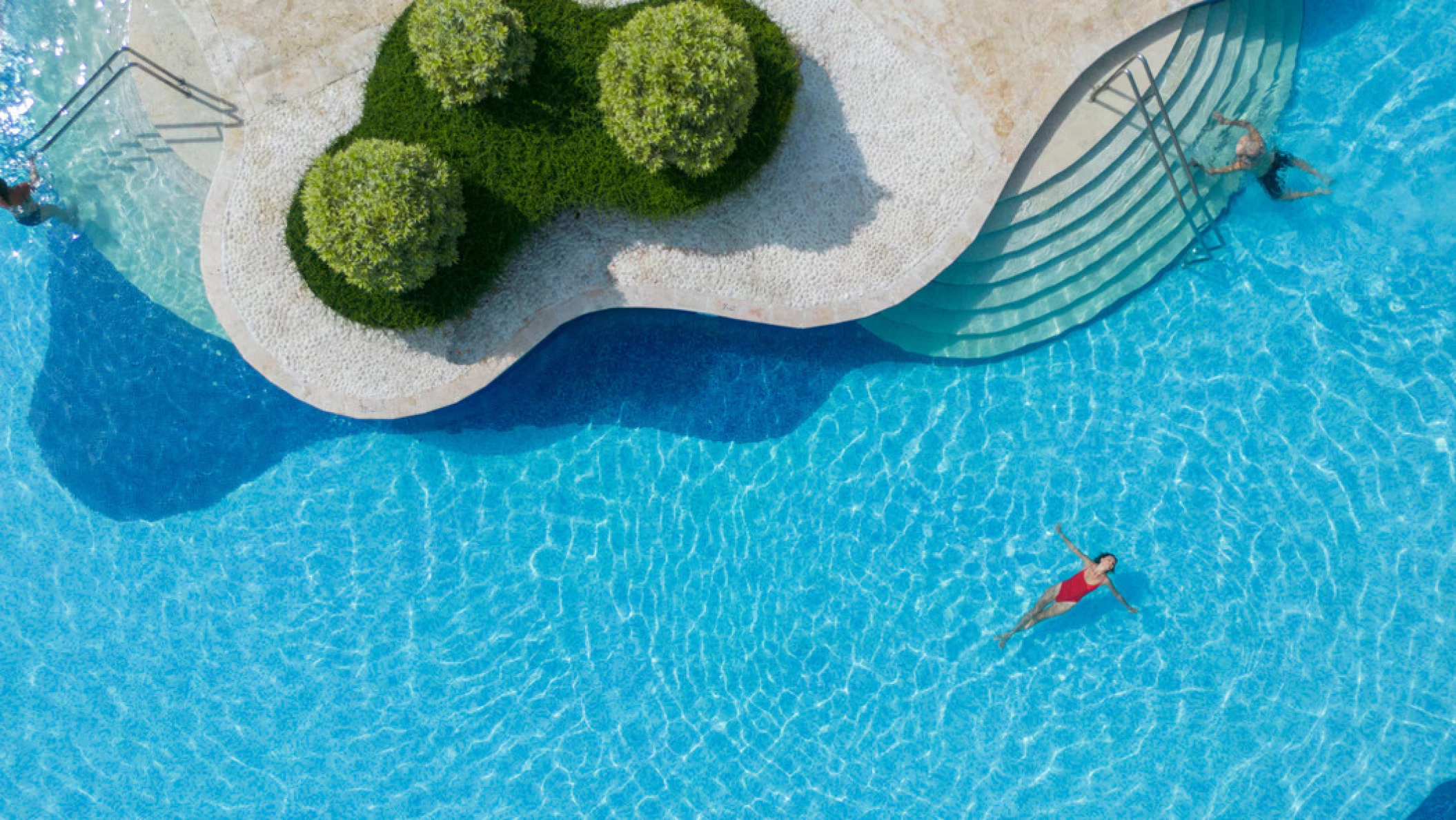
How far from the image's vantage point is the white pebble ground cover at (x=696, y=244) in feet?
45.3

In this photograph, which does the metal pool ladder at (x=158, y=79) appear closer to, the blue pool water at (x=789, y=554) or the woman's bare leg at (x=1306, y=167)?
the blue pool water at (x=789, y=554)

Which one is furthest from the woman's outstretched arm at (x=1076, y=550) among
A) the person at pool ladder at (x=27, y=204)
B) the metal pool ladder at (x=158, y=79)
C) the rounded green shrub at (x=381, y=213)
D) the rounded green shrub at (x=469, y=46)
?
the person at pool ladder at (x=27, y=204)

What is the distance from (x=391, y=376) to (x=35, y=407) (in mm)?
6020

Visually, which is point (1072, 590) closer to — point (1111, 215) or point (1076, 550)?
point (1076, 550)

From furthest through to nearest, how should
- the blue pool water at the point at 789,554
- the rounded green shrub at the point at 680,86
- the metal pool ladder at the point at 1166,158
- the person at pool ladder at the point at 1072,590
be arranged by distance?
the blue pool water at the point at 789,554, the person at pool ladder at the point at 1072,590, the metal pool ladder at the point at 1166,158, the rounded green shrub at the point at 680,86

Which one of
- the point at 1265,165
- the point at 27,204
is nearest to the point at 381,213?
the point at 27,204

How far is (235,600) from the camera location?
14.9 metres

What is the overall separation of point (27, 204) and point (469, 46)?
26.0ft

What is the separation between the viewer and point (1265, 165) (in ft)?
47.0

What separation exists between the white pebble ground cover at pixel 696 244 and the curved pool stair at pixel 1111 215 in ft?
3.09

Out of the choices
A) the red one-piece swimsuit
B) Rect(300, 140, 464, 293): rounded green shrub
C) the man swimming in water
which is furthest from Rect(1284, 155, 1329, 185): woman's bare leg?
Rect(300, 140, 464, 293): rounded green shrub

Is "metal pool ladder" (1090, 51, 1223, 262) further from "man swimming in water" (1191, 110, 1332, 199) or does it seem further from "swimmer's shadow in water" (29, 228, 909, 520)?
"swimmer's shadow in water" (29, 228, 909, 520)

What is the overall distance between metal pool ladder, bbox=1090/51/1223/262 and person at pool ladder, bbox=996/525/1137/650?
4810 millimetres

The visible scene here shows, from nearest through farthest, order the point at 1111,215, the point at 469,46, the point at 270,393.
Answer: the point at 469,46 < the point at 1111,215 < the point at 270,393
